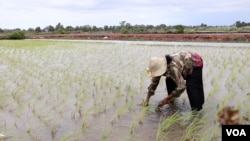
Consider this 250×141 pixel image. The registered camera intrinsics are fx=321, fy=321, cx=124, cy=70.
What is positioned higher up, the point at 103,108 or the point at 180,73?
the point at 180,73

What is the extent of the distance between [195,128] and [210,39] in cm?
1715

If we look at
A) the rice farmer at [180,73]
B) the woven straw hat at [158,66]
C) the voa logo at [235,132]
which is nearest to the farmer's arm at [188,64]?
the rice farmer at [180,73]

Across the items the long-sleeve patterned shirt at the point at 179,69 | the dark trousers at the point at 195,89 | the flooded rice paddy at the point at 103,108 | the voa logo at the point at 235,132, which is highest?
the voa logo at the point at 235,132

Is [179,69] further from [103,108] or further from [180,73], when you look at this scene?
[103,108]

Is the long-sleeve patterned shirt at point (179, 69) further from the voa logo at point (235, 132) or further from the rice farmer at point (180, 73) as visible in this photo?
the voa logo at point (235, 132)

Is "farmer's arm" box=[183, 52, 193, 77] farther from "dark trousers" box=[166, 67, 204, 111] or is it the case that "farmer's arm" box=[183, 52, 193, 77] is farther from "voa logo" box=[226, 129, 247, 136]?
"voa logo" box=[226, 129, 247, 136]

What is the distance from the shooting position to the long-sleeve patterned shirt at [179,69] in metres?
3.77

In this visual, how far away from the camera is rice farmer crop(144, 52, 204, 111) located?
12.4ft

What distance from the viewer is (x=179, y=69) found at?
3.88 m

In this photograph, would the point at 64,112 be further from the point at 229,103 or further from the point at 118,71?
the point at 118,71

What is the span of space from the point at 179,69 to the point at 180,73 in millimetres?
50

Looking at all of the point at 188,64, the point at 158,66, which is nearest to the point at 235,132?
the point at 158,66

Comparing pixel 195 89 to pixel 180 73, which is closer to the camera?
pixel 180 73

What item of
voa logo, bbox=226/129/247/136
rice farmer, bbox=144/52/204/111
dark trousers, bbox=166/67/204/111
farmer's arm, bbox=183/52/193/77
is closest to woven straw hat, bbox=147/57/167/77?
rice farmer, bbox=144/52/204/111
